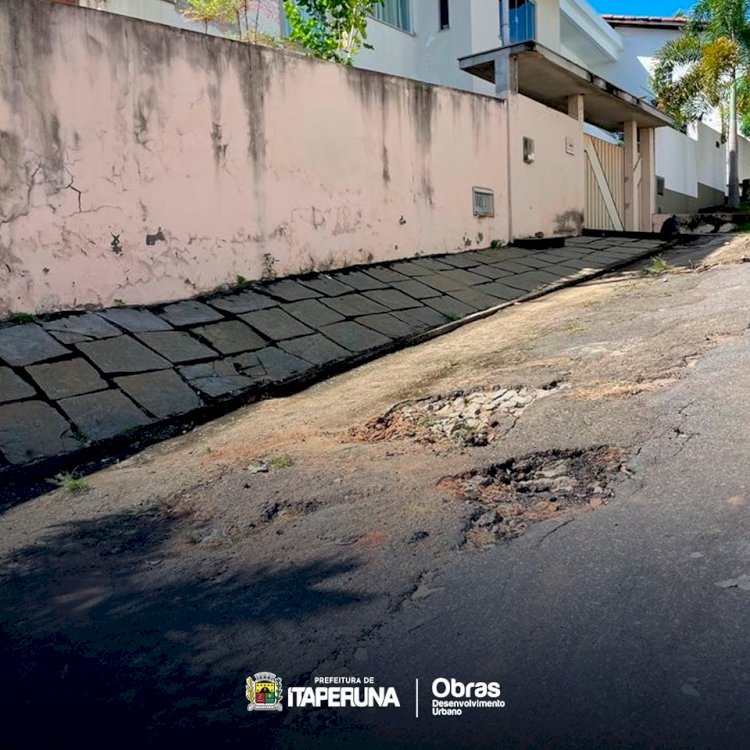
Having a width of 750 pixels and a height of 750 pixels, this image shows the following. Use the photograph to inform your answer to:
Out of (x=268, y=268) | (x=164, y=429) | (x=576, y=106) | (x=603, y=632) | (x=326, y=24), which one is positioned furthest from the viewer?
(x=576, y=106)

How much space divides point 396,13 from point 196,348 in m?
11.3

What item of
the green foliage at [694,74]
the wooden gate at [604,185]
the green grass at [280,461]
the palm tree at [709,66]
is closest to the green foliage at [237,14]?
the wooden gate at [604,185]

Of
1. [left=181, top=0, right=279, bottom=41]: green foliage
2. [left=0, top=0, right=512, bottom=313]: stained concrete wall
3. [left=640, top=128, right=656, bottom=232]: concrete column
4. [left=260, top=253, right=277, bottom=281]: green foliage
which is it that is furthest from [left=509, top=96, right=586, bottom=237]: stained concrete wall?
[left=260, top=253, right=277, bottom=281]: green foliage

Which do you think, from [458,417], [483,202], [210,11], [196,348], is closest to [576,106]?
[483,202]

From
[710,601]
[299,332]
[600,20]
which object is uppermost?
[600,20]

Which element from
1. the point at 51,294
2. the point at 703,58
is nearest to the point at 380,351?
the point at 51,294

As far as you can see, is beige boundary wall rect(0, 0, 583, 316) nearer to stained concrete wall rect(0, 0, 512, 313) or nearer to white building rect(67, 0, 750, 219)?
stained concrete wall rect(0, 0, 512, 313)

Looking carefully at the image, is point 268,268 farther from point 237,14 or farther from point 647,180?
point 647,180

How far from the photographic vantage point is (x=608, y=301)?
7.11 metres

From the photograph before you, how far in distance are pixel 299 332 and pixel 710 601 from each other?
→ 15.4 ft

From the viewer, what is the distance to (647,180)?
16.0 metres

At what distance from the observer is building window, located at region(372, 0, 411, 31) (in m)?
13.9

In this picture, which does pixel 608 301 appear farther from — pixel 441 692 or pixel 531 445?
pixel 441 692

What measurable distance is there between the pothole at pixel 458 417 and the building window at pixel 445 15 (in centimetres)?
1247
